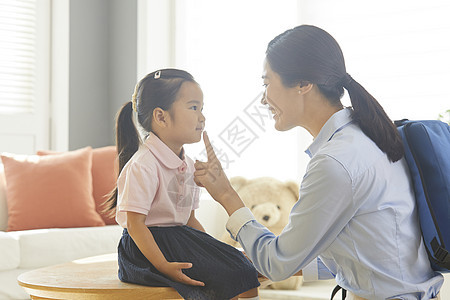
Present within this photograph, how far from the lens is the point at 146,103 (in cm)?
144

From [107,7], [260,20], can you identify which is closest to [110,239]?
[260,20]

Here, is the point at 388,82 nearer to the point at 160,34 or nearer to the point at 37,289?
the point at 160,34

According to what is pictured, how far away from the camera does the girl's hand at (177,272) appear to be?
1.22 meters

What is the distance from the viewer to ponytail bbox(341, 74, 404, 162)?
115 centimetres

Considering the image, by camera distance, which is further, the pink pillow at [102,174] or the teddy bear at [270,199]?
the pink pillow at [102,174]

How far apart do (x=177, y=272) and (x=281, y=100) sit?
46 cm

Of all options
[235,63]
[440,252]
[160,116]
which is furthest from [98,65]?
[440,252]

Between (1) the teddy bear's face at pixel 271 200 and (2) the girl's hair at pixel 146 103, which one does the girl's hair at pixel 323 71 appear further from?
(1) the teddy bear's face at pixel 271 200

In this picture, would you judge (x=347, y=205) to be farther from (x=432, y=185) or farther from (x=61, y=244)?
(x=61, y=244)

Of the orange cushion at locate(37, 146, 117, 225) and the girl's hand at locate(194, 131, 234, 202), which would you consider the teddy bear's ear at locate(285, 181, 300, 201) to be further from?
the girl's hand at locate(194, 131, 234, 202)

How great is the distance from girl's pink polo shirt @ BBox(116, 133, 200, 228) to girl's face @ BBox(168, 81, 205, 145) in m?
0.05

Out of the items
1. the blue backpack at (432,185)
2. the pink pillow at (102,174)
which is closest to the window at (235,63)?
the pink pillow at (102,174)

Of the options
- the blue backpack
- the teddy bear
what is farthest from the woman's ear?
the teddy bear

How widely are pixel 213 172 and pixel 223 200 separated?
7 cm
